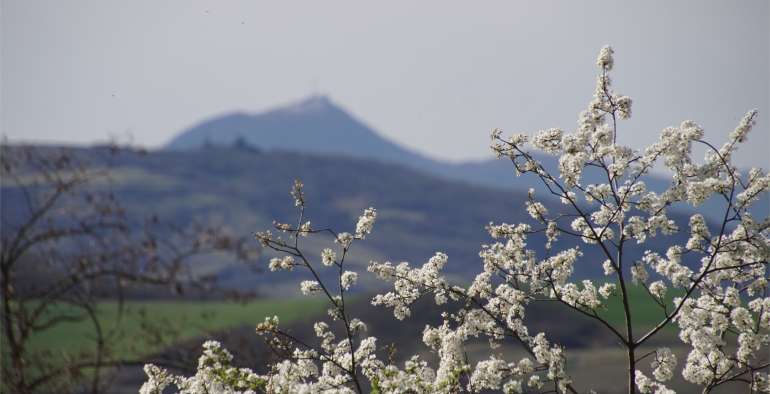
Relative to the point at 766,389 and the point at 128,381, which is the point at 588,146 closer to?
the point at 766,389

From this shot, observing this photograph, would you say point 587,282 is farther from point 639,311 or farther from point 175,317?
point 175,317

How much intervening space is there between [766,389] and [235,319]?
5993 cm

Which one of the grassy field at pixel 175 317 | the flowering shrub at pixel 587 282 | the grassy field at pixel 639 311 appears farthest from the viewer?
the grassy field at pixel 639 311

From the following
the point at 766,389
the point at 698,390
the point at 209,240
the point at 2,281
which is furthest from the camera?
the point at 698,390

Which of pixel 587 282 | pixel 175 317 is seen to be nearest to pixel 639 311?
pixel 175 317

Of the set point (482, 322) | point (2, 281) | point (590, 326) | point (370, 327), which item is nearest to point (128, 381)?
point (370, 327)

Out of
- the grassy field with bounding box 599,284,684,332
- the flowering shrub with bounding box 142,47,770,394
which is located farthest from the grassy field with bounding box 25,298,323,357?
the flowering shrub with bounding box 142,47,770,394

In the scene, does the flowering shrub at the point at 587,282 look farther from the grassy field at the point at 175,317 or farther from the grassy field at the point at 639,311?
the grassy field at the point at 639,311

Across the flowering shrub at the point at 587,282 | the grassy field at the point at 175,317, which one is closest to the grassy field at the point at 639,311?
the grassy field at the point at 175,317

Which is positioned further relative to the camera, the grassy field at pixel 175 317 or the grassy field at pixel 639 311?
the grassy field at pixel 639 311

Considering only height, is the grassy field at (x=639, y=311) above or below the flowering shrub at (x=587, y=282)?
above

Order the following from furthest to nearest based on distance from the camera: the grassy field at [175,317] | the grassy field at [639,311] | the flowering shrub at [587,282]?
1. the grassy field at [639,311]
2. the grassy field at [175,317]
3. the flowering shrub at [587,282]

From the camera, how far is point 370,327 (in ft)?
166

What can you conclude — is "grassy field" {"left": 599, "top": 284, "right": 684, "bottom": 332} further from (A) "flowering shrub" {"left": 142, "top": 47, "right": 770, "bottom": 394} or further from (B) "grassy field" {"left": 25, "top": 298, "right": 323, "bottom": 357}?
(A) "flowering shrub" {"left": 142, "top": 47, "right": 770, "bottom": 394}
